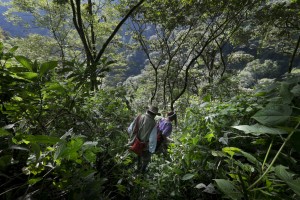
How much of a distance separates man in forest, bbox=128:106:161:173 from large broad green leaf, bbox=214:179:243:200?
314cm

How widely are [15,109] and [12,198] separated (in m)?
0.52

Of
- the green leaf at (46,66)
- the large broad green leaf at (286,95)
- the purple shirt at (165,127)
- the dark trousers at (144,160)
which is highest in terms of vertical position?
the green leaf at (46,66)

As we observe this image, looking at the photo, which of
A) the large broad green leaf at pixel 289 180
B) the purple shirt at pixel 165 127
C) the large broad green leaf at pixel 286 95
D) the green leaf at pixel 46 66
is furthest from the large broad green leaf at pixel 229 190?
the purple shirt at pixel 165 127

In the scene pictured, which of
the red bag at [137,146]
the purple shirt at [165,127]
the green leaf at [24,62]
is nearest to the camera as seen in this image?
the green leaf at [24,62]

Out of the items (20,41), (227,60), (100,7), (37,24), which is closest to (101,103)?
(100,7)

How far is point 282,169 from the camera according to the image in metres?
0.74

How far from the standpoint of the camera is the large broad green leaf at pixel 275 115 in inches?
31.8

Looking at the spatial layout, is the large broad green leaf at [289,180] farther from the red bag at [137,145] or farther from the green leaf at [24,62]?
the red bag at [137,145]

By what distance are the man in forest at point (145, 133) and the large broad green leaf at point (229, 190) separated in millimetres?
3139

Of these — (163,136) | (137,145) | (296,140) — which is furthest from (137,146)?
(296,140)

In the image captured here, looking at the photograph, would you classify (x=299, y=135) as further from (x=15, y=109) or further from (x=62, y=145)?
(x=15, y=109)

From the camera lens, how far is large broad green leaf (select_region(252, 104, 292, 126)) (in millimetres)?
807

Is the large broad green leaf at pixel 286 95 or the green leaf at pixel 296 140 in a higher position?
the large broad green leaf at pixel 286 95

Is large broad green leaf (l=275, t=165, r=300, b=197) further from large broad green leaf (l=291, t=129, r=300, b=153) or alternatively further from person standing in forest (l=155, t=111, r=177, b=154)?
person standing in forest (l=155, t=111, r=177, b=154)
